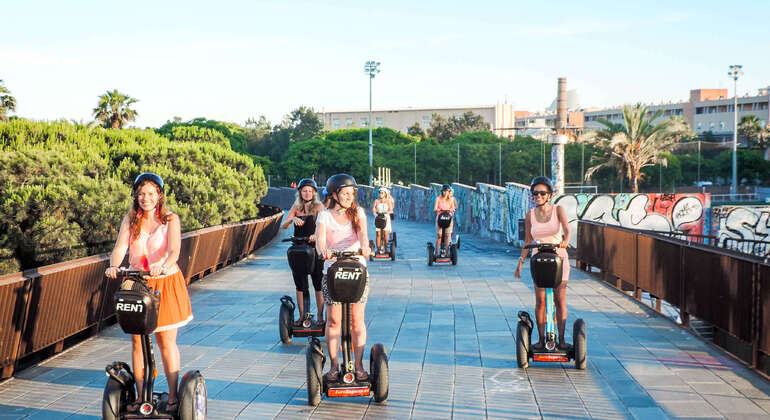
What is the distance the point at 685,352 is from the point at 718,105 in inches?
4759

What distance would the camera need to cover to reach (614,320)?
33.6 ft

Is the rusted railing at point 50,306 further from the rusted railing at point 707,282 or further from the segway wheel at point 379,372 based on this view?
the rusted railing at point 707,282

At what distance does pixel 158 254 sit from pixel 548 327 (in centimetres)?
370

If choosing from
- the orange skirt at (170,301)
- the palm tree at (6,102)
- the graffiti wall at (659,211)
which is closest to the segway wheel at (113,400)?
the orange skirt at (170,301)

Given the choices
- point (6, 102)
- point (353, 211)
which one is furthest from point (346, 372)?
→ point (6, 102)

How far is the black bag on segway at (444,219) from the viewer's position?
17359mm

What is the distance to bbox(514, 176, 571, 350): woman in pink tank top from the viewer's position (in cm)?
722

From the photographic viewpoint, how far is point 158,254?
5.22 m

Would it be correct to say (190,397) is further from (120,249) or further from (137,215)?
(137,215)

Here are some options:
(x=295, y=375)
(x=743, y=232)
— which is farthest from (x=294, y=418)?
(x=743, y=232)

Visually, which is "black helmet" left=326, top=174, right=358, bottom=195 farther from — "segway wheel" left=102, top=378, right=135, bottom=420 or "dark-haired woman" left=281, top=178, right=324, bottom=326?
"dark-haired woman" left=281, top=178, right=324, bottom=326

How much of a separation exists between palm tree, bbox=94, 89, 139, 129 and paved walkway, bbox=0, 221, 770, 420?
4964 cm

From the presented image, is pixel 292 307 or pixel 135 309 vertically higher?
pixel 135 309

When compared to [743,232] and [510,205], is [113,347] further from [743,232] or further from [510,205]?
[743,232]
